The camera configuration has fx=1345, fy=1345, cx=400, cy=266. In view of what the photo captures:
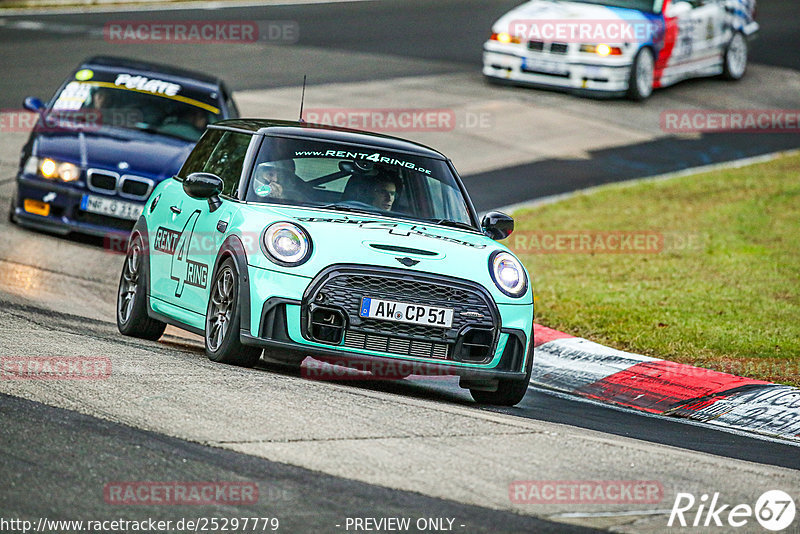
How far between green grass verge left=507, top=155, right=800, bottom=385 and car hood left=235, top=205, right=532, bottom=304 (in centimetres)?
264

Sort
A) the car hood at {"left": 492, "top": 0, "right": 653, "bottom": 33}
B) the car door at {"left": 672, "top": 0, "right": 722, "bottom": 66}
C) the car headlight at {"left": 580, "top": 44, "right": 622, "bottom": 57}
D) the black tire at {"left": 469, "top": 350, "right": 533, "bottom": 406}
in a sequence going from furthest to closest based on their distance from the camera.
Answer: the car door at {"left": 672, "top": 0, "right": 722, "bottom": 66} < the car hood at {"left": 492, "top": 0, "right": 653, "bottom": 33} < the car headlight at {"left": 580, "top": 44, "right": 622, "bottom": 57} < the black tire at {"left": 469, "top": 350, "right": 533, "bottom": 406}

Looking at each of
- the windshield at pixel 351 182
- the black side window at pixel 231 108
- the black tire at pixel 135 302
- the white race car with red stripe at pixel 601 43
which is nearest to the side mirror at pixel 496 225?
the windshield at pixel 351 182

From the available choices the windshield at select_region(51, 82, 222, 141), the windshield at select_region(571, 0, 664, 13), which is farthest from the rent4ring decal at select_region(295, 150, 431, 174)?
the windshield at select_region(571, 0, 664, 13)

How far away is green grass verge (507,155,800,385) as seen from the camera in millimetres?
10148

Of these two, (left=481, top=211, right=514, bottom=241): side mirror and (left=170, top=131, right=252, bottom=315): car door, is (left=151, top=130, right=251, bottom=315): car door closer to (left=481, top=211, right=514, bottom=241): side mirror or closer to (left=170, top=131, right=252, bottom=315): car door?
(left=170, top=131, right=252, bottom=315): car door

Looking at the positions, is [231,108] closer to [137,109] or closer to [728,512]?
[137,109]

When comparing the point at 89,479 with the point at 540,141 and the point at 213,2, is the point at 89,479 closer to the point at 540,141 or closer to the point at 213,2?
the point at 540,141

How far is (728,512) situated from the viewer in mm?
5410

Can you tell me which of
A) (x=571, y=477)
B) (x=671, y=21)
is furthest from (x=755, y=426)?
(x=671, y=21)

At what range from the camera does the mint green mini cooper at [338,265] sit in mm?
7348

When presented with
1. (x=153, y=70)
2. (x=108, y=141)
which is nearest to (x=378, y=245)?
(x=108, y=141)

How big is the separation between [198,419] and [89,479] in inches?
38.9

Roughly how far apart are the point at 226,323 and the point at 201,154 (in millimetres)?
1954

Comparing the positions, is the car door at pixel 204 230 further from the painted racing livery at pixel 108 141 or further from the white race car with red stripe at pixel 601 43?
the white race car with red stripe at pixel 601 43
